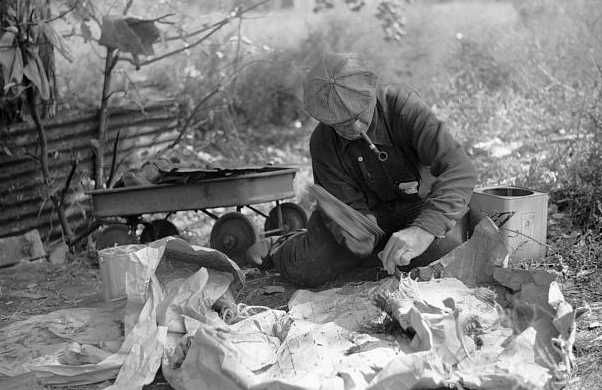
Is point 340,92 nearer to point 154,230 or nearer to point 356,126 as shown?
point 356,126

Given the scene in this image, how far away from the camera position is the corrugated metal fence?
5.61 meters

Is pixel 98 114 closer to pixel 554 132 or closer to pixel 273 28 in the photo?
pixel 273 28

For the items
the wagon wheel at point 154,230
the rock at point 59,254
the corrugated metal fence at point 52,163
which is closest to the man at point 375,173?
the wagon wheel at point 154,230

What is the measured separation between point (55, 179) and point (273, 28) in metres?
4.02

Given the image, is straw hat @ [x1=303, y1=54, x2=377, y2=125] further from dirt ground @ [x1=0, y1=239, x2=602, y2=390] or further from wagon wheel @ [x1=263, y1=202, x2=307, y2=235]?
wagon wheel @ [x1=263, y1=202, x2=307, y2=235]

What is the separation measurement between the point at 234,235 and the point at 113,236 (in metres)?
0.82

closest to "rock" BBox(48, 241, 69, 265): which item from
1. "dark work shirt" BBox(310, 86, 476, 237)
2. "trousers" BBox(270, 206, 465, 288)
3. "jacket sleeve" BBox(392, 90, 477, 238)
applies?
"trousers" BBox(270, 206, 465, 288)

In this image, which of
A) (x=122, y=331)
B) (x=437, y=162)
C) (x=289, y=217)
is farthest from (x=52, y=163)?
(x=437, y=162)

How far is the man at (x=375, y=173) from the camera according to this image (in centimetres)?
343

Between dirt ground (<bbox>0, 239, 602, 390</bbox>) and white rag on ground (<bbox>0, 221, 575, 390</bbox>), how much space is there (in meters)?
0.15

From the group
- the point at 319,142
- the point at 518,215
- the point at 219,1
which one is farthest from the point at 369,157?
the point at 219,1

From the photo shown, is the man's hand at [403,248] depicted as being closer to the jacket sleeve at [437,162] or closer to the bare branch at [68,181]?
the jacket sleeve at [437,162]

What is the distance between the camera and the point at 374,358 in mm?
2693

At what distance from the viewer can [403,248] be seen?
3.29 m
